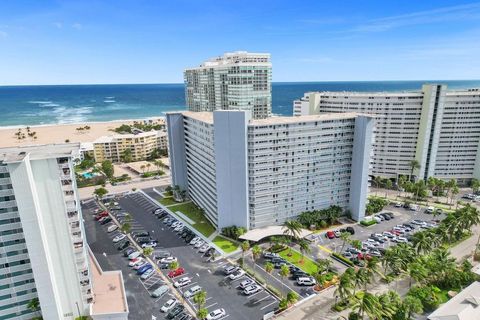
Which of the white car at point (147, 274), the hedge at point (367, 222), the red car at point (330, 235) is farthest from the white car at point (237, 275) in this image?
the hedge at point (367, 222)

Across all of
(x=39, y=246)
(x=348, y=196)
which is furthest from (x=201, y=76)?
(x=39, y=246)

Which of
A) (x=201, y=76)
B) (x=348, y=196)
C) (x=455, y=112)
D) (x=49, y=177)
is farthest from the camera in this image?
(x=201, y=76)

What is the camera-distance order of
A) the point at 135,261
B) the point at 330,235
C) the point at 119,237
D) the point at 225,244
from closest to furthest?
the point at 135,261 < the point at 225,244 < the point at 330,235 < the point at 119,237

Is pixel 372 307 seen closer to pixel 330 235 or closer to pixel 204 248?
pixel 330 235

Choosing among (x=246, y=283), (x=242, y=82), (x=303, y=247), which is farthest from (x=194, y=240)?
(x=242, y=82)

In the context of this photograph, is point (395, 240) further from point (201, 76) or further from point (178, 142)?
point (201, 76)

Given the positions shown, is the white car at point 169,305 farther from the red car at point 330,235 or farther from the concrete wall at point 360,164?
the concrete wall at point 360,164

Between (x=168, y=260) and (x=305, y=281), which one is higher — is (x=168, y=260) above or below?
below
